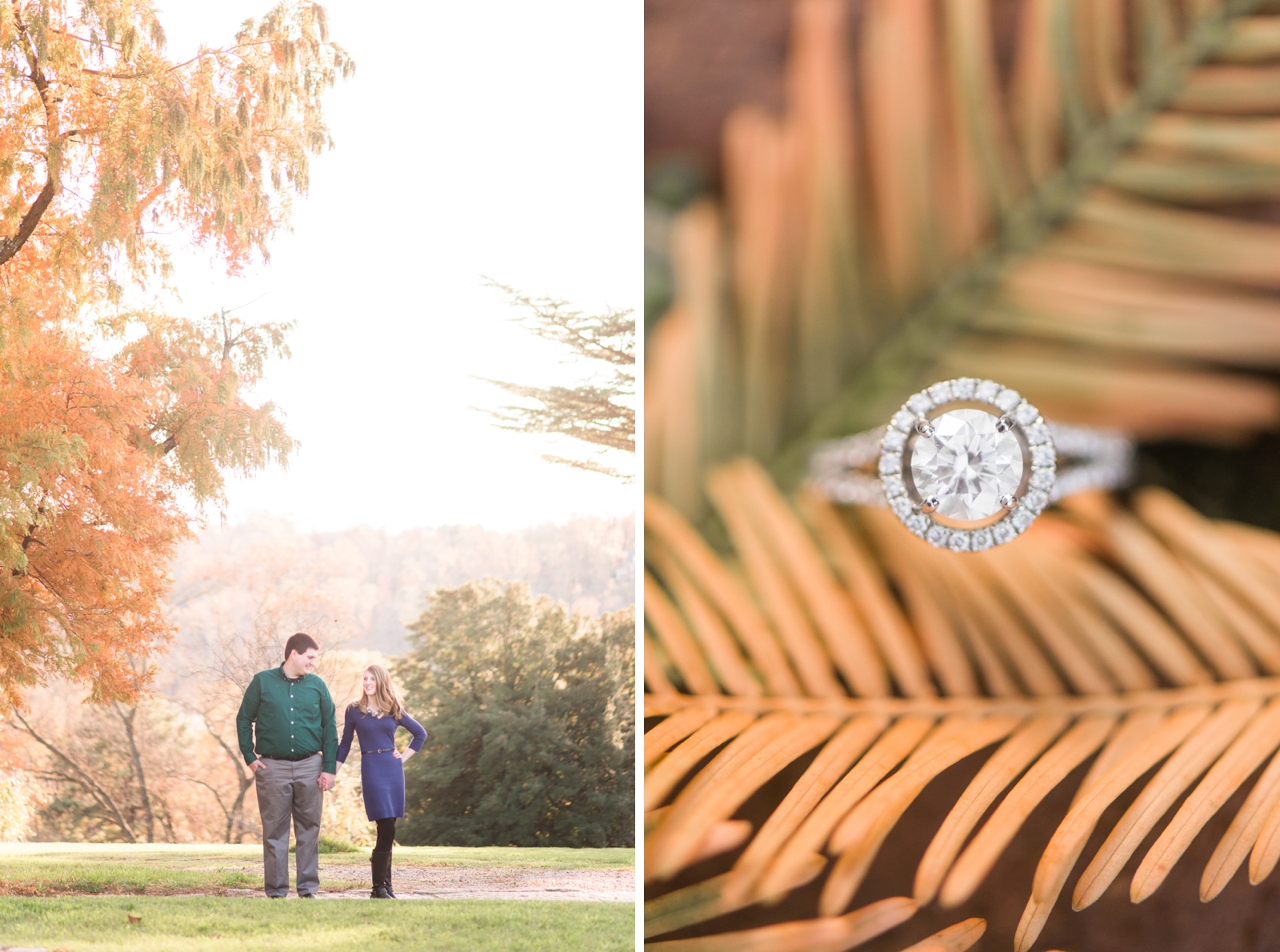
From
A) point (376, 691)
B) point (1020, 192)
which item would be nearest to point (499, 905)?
point (376, 691)

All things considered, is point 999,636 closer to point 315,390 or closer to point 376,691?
point 376,691

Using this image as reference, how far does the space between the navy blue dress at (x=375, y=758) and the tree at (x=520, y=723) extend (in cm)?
4

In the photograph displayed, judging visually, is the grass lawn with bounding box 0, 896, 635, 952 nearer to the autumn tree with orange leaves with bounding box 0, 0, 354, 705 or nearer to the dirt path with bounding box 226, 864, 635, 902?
the dirt path with bounding box 226, 864, 635, 902

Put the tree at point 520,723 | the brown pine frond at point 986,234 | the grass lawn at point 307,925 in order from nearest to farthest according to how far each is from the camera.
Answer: the brown pine frond at point 986,234 → the grass lawn at point 307,925 → the tree at point 520,723

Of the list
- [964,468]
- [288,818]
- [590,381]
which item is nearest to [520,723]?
[288,818]

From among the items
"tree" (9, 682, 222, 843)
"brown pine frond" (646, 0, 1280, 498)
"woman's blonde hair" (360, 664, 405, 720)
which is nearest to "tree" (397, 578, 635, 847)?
"woman's blonde hair" (360, 664, 405, 720)

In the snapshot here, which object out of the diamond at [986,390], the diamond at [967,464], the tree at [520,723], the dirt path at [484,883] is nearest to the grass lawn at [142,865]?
the dirt path at [484,883]

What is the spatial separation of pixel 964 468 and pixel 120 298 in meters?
1.58

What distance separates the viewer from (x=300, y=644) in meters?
Result: 1.58

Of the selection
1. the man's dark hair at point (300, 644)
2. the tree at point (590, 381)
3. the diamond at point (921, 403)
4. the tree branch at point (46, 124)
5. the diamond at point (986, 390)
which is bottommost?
the man's dark hair at point (300, 644)

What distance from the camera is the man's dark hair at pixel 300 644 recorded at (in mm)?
1576

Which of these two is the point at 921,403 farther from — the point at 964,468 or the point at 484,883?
the point at 484,883

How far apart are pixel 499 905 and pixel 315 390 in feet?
3.54

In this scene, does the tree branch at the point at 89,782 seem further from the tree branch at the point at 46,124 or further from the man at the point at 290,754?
the tree branch at the point at 46,124
